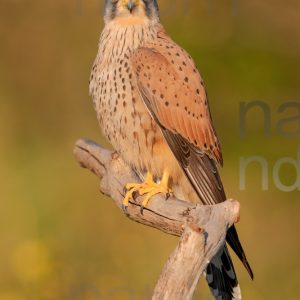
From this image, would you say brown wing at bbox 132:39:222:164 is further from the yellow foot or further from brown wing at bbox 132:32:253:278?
the yellow foot

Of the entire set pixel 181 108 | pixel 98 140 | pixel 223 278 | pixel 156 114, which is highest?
pixel 98 140

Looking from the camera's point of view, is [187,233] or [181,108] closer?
[187,233]

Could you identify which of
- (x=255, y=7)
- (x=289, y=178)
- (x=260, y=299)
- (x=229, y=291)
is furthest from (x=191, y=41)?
(x=229, y=291)

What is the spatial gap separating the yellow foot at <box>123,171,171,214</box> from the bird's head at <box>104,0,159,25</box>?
900mm

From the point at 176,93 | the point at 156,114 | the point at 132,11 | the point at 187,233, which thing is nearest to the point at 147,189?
the point at 156,114

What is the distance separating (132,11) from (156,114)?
64 centimetres

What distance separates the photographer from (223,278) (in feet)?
20.9

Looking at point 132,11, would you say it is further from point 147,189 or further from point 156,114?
point 147,189

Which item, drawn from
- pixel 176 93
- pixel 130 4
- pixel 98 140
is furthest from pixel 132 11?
pixel 98 140

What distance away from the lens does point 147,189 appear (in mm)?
6461

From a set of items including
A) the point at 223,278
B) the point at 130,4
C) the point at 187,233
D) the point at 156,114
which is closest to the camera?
the point at 187,233

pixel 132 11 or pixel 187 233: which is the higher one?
pixel 132 11

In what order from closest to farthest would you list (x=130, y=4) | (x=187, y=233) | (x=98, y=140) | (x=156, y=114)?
(x=187, y=233) → (x=156, y=114) → (x=130, y=4) → (x=98, y=140)

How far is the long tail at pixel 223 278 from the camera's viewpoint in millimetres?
6340
